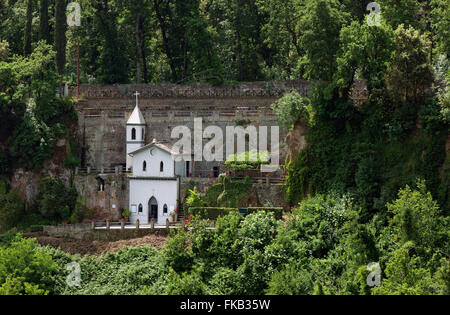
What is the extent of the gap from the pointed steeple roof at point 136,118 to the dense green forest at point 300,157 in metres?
4.79

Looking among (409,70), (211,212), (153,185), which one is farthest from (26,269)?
(409,70)

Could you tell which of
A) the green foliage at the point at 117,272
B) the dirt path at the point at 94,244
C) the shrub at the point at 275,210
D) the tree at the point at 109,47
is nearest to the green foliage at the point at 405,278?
the shrub at the point at 275,210

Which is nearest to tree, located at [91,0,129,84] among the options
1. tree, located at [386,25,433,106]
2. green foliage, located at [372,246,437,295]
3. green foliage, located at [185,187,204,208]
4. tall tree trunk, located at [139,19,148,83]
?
tall tree trunk, located at [139,19,148,83]

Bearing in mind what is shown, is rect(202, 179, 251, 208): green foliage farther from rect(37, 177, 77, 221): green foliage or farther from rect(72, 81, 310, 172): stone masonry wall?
rect(37, 177, 77, 221): green foliage

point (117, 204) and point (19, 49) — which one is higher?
point (19, 49)

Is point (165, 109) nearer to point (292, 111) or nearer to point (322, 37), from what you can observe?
point (292, 111)

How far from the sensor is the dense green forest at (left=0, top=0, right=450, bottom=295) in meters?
46.5

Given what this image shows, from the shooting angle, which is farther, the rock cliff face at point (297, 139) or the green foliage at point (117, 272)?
the rock cliff face at point (297, 139)

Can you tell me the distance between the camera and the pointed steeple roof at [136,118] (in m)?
60.4

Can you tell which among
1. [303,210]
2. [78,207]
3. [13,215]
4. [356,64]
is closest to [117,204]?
[78,207]

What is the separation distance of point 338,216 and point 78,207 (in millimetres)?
18903

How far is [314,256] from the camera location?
158 feet

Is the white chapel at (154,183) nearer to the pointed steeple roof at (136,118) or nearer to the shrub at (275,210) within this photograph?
the pointed steeple roof at (136,118)

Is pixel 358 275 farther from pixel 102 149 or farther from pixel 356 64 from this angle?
pixel 102 149
